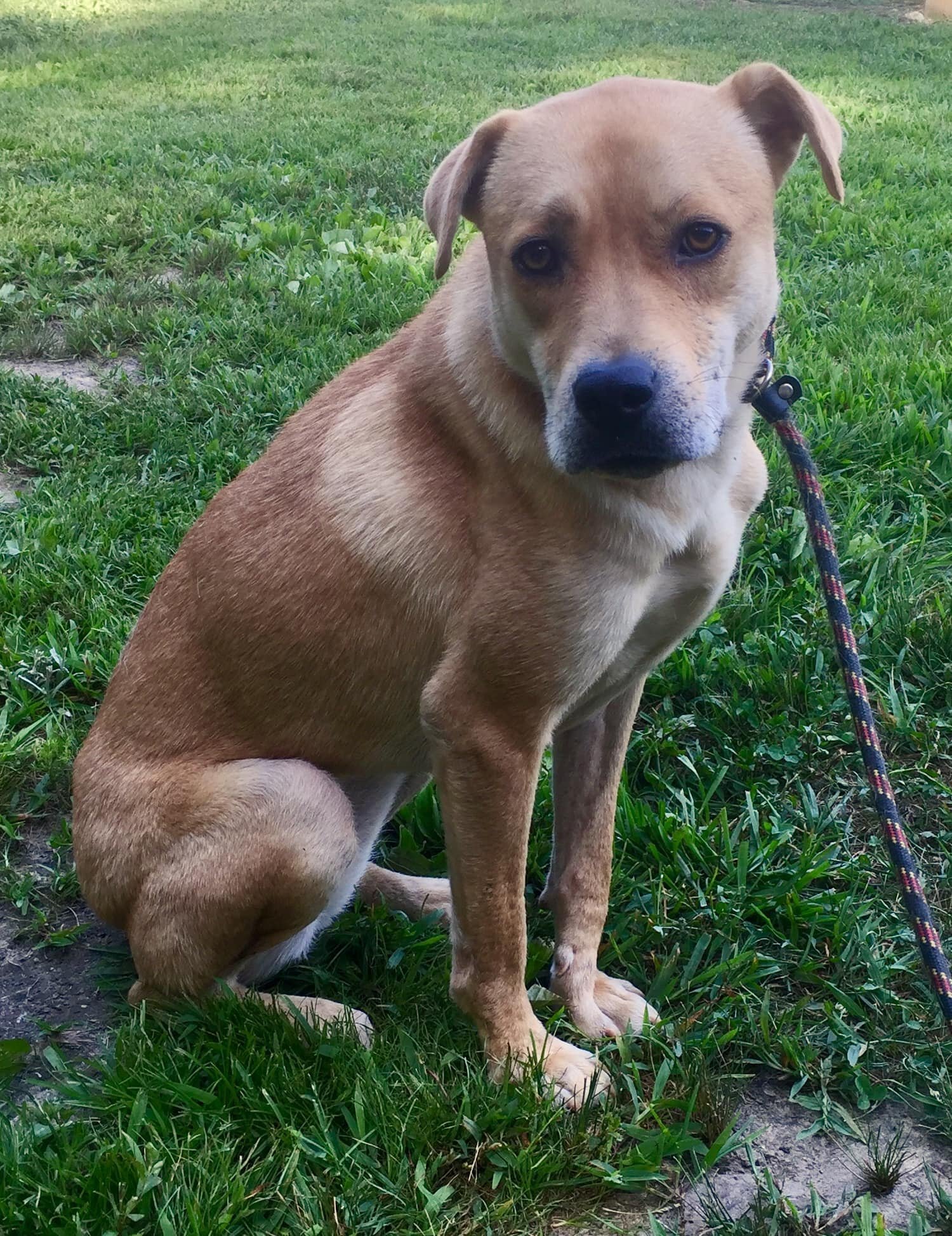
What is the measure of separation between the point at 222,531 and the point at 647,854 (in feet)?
4.45

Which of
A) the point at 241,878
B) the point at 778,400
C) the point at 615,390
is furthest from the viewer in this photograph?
the point at 778,400

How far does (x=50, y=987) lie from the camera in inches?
103

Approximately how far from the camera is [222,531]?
8.29 ft

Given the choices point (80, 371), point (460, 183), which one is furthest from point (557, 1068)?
point (80, 371)

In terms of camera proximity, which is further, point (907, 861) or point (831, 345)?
point (831, 345)

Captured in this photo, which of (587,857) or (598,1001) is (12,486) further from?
(598,1001)

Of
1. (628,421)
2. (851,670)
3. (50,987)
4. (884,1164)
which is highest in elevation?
(628,421)

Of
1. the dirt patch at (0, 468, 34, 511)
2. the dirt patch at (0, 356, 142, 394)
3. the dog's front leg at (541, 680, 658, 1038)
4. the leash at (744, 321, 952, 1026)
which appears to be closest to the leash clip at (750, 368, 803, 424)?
the leash at (744, 321, 952, 1026)

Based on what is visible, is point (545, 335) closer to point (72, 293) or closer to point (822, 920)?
point (822, 920)

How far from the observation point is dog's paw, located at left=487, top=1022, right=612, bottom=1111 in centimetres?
223

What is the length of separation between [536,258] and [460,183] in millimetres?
269

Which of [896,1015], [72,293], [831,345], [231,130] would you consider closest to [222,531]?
[896,1015]

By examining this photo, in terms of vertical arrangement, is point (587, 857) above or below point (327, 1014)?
above

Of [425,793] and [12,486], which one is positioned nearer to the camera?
[425,793]
